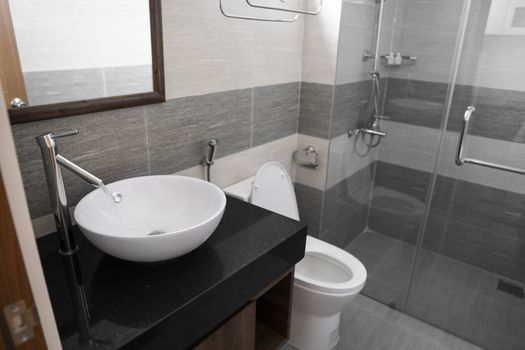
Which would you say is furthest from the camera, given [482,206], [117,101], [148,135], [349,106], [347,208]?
[347,208]

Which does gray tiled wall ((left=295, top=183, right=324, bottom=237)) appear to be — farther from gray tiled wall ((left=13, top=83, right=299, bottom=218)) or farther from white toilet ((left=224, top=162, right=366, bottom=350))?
gray tiled wall ((left=13, top=83, right=299, bottom=218))

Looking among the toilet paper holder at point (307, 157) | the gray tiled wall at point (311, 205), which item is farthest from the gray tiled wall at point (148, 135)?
the gray tiled wall at point (311, 205)

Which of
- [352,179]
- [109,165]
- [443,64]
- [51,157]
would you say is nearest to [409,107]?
[443,64]

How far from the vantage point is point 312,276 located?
2059 millimetres

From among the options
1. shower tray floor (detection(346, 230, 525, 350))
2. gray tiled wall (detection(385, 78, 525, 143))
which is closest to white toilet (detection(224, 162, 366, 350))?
shower tray floor (detection(346, 230, 525, 350))

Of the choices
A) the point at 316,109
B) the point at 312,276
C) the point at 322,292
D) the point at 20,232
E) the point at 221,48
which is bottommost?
the point at 312,276

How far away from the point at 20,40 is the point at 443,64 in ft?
6.75

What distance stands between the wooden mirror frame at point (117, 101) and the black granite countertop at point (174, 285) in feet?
1.33

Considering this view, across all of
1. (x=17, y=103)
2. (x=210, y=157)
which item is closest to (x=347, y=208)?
(x=210, y=157)

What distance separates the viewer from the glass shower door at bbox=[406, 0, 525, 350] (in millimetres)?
1992

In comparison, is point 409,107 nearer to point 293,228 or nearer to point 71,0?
point 293,228

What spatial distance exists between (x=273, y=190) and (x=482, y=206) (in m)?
1.23

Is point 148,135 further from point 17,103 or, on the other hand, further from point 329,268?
point 329,268

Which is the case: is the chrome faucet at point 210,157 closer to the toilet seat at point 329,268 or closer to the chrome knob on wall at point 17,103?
the toilet seat at point 329,268
